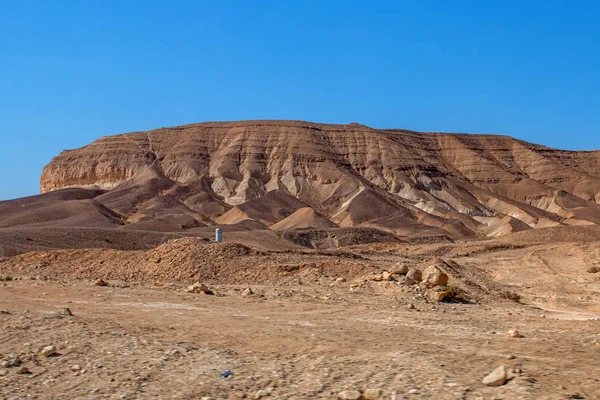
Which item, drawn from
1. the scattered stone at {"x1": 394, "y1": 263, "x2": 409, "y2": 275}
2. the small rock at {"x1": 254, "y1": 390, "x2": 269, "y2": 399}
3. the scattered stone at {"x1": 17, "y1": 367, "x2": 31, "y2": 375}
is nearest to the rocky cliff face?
the scattered stone at {"x1": 394, "y1": 263, "x2": 409, "y2": 275}

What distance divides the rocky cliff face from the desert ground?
192ft

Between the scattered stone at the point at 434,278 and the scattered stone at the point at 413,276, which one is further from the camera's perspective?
the scattered stone at the point at 413,276

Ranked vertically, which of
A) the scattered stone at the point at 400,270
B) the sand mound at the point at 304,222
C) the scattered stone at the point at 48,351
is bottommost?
the scattered stone at the point at 48,351

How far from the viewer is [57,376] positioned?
26.1 ft

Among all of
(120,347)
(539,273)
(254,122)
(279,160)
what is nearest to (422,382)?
(120,347)

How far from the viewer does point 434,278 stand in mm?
16938

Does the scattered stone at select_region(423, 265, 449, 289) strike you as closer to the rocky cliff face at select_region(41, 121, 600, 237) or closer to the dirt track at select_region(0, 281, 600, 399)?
the dirt track at select_region(0, 281, 600, 399)

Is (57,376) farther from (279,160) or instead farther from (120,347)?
(279,160)

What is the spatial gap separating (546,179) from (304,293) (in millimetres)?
100466

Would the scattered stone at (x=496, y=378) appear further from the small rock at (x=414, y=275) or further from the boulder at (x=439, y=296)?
the small rock at (x=414, y=275)

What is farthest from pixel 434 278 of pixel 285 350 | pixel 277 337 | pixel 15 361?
pixel 15 361

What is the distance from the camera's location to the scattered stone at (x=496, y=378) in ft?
24.1

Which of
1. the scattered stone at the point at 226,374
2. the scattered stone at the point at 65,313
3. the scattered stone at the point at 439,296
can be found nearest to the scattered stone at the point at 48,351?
the scattered stone at the point at 226,374

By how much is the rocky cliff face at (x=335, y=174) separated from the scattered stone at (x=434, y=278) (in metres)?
58.6
